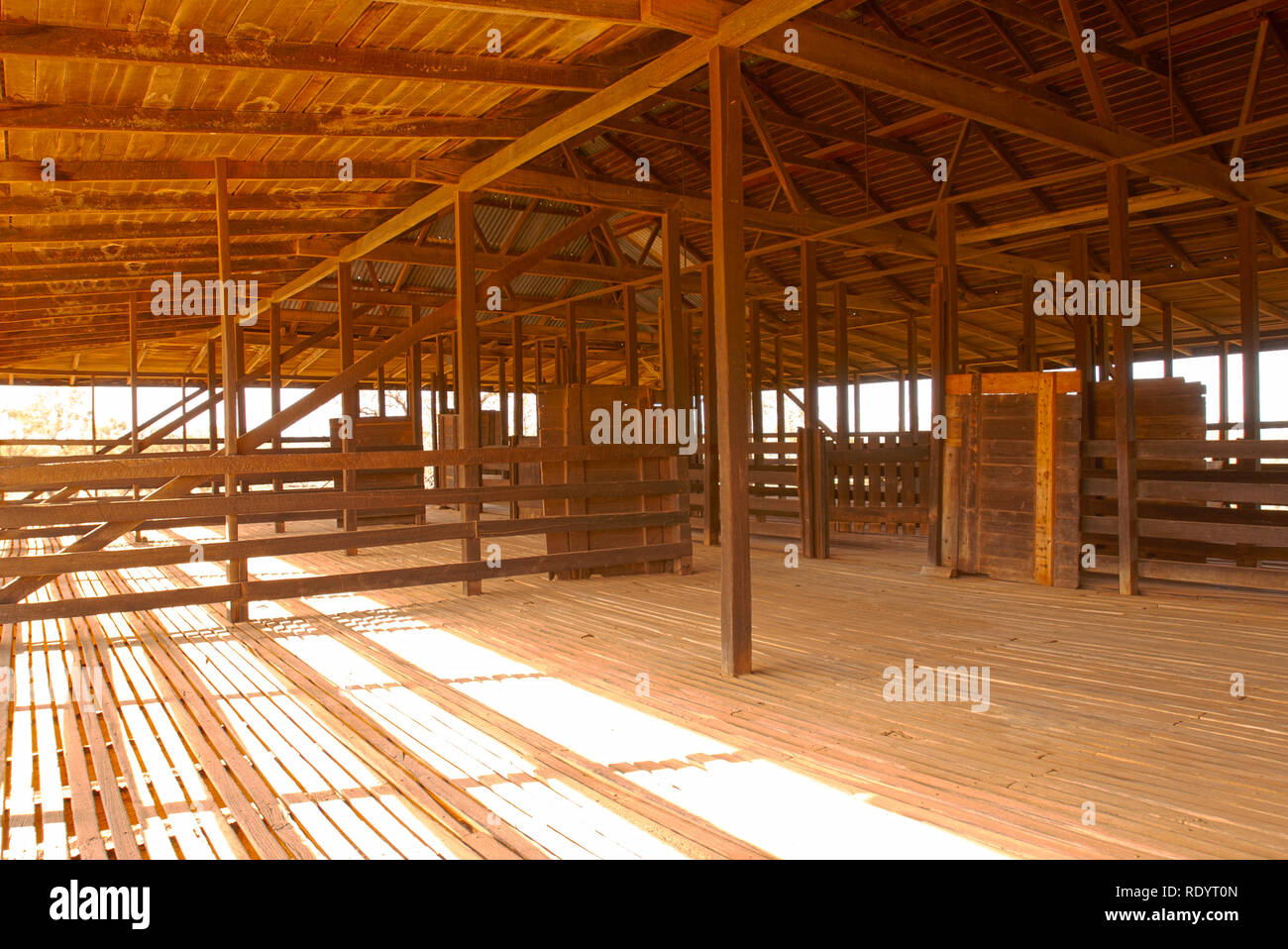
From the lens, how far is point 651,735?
439 cm

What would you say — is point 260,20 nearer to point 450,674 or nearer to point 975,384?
point 450,674

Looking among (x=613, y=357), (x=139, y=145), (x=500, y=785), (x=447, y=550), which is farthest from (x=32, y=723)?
(x=613, y=357)

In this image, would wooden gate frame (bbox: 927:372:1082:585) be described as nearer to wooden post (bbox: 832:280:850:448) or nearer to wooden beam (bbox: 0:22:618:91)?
wooden post (bbox: 832:280:850:448)

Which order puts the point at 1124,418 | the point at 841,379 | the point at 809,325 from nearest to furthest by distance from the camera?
the point at 1124,418
the point at 809,325
the point at 841,379

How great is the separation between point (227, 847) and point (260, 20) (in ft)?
15.5

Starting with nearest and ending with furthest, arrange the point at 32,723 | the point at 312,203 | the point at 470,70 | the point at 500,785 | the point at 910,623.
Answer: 1. the point at 500,785
2. the point at 32,723
3. the point at 470,70
4. the point at 910,623
5. the point at 312,203

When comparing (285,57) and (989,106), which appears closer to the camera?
(285,57)

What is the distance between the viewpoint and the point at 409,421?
→ 637 inches

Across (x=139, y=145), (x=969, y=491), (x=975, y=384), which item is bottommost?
(x=969, y=491)
